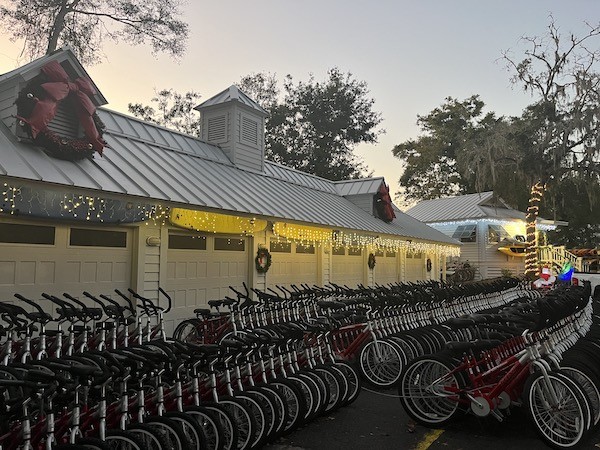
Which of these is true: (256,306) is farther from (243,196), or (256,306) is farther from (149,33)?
(149,33)

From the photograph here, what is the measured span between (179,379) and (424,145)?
38953mm

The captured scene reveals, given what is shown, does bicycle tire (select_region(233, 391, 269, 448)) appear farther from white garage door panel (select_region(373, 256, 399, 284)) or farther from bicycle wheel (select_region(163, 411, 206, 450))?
white garage door panel (select_region(373, 256, 399, 284))

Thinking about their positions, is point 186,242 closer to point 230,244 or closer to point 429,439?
point 230,244

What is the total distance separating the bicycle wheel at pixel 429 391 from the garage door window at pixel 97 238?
5.07 meters

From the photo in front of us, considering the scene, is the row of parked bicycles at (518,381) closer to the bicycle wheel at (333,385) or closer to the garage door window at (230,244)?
the bicycle wheel at (333,385)

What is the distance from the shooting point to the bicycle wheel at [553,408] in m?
3.95

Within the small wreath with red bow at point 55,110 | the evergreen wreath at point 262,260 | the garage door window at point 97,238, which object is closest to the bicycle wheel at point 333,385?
the garage door window at point 97,238

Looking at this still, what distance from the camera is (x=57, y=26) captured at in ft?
53.5

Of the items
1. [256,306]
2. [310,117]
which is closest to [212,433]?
[256,306]

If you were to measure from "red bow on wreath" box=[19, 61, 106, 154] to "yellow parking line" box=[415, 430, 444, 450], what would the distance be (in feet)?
20.0

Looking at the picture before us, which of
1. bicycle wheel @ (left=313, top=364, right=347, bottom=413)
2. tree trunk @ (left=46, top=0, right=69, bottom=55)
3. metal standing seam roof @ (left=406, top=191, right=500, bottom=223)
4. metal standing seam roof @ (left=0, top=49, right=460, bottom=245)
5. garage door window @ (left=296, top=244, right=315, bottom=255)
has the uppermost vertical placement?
tree trunk @ (left=46, top=0, right=69, bottom=55)

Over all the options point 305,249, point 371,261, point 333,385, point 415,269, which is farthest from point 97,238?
point 415,269

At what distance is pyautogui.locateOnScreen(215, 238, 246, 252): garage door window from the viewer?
31.8ft

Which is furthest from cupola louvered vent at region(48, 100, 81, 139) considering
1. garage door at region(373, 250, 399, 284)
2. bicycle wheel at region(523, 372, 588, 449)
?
garage door at region(373, 250, 399, 284)
